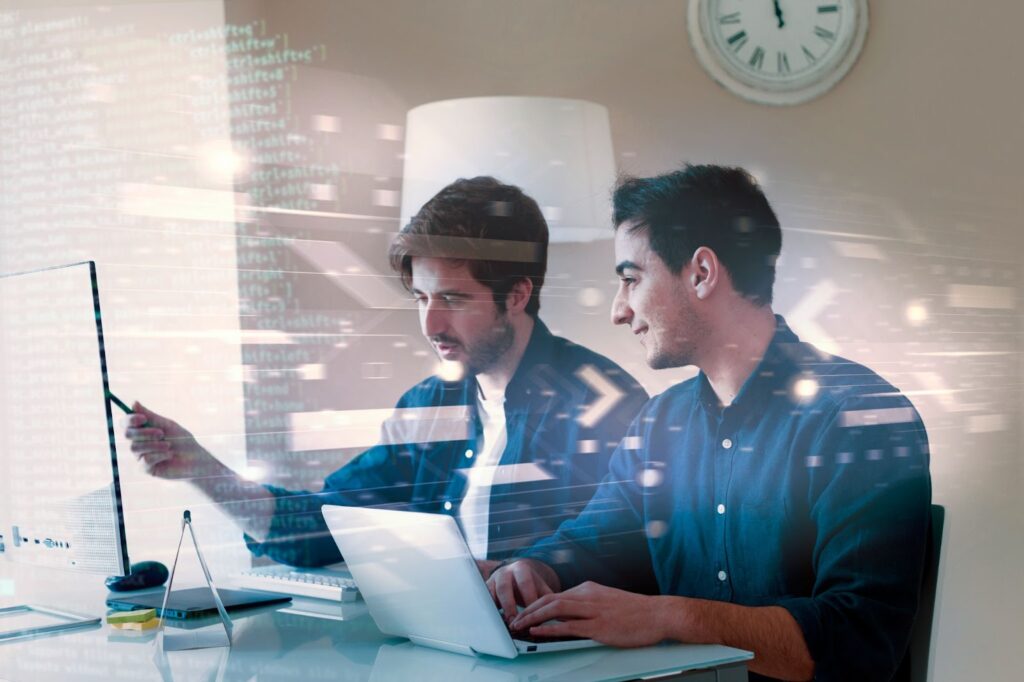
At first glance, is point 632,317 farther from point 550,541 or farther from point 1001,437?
point 1001,437

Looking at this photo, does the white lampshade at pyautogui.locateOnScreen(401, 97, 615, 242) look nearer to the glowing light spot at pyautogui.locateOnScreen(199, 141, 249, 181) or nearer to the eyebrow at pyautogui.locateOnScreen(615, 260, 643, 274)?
the eyebrow at pyautogui.locateOnScreen(615, 260, 643, 274)

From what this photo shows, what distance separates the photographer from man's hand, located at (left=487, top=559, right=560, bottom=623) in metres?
0.89

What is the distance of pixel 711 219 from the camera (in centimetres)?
120

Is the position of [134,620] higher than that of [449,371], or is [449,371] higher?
[449,371]

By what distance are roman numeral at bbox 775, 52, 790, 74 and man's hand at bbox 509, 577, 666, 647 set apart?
26.1 inches

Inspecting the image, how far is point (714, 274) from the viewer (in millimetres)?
1184

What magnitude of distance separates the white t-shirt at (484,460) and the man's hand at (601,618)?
54cm

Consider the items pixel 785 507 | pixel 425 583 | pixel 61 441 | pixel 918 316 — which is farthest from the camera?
pixel 918 316

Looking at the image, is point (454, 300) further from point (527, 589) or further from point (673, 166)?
point (527, 589)

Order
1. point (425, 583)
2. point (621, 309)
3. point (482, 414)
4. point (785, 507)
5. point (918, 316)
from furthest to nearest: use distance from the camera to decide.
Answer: point (482, 414), point (621, 309), point (918, 316), point (785, 507), point (425, 583)

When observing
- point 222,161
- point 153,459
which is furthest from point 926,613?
point 222,161

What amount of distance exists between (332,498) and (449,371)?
0.80ft

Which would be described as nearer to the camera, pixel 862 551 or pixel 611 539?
pixel 862 551

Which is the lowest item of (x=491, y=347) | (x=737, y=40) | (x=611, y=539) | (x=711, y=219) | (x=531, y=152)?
(x=611, y=539)
